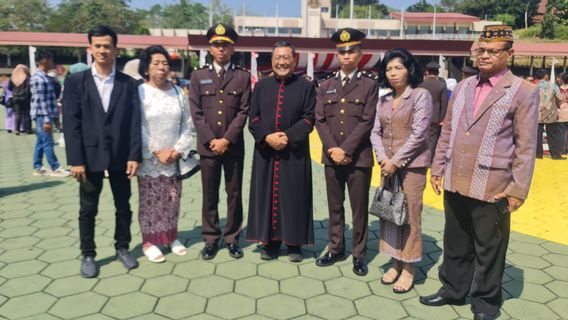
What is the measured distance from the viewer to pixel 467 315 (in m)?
3.16

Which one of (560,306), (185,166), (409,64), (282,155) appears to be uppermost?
(409,64)

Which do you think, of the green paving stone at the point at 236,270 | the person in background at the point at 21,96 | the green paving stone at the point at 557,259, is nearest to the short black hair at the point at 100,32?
the green paving stone at the point at 236,270

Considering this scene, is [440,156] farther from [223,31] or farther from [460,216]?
[223,31]

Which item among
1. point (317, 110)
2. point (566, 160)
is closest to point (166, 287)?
point (317, 110)

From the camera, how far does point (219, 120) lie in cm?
398

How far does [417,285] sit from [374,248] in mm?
830

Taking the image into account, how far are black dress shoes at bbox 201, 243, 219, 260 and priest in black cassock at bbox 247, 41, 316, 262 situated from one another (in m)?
0.39

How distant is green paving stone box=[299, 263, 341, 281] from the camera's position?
375 centimetres

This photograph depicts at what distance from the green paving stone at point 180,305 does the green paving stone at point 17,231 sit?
7.26 ft

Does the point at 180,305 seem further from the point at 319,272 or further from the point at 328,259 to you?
the point at 328,259

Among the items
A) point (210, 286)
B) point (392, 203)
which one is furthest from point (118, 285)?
point (392, 203)

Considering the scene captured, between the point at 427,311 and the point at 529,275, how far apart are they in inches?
49.4

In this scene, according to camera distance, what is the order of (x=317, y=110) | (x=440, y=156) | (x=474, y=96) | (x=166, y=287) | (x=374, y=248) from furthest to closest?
(x=374, y=248) < (x=317, y=110) < (x=166, y=287) < (x=440, y=156) < (x=474, y=96)

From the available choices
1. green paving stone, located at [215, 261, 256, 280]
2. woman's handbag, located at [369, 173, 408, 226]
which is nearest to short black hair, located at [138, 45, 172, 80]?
green paving stone, located at [215, 261, 256, 280]
